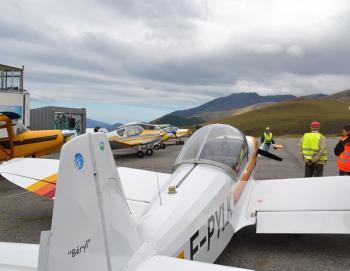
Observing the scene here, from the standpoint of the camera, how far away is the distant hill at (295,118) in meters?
129

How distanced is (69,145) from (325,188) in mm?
4533

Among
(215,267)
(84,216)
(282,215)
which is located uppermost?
(84,216)

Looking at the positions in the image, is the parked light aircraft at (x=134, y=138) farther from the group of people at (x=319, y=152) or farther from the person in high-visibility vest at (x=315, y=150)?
the person in high-visibility vest at (x=315, y=150)

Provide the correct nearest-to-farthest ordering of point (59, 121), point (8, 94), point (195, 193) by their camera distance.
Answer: point (195, 193)
point (8, 94)
point (59, 121)

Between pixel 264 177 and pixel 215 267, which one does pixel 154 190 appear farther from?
pixel 264 177

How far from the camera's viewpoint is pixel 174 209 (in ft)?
12.3

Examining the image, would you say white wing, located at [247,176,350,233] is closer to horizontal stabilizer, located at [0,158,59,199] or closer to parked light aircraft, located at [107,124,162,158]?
horizontal stabilizer, located at [0,158,59,199]

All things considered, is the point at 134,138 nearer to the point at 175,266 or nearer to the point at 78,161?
the point at 175,266

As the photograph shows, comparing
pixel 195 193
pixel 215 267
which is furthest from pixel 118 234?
pixel 195 193

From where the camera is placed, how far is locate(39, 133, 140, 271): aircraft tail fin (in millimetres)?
2266

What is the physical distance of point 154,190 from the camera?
18.9 ft

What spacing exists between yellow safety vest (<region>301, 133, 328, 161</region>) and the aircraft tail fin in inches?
237

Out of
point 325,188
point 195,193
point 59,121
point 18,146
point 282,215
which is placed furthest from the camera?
point 59,121

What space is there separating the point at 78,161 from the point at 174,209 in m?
1.54
